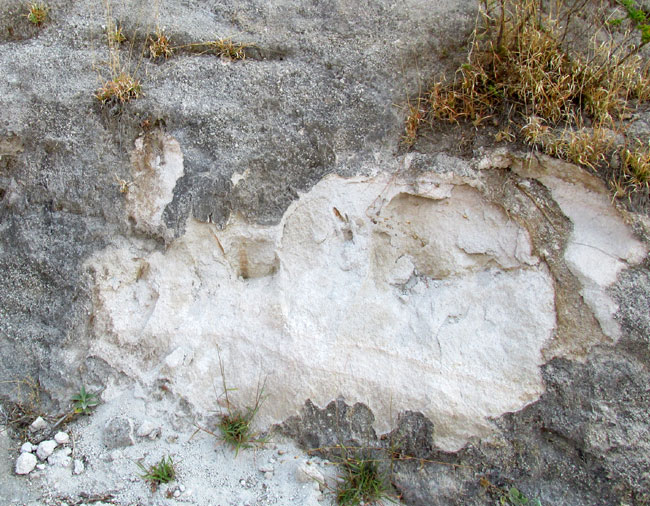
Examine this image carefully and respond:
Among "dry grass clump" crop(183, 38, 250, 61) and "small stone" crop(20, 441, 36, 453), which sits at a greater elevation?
"dry grass clump" crop(183, 38, 250, 61)

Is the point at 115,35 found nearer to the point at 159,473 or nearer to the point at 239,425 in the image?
the point at 239,425

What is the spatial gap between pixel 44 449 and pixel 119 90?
1.75 m

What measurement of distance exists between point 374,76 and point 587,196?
1199 millimetres

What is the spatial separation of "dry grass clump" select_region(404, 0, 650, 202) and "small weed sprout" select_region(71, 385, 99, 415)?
1975 mm

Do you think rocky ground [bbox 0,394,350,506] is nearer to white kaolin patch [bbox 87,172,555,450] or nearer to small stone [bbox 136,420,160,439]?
small stone [bbox 136,420,160,439]

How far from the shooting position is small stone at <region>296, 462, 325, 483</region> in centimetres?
254

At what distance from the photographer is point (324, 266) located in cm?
276

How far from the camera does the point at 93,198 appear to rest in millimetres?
2809

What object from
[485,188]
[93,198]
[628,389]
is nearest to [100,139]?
[93,198]

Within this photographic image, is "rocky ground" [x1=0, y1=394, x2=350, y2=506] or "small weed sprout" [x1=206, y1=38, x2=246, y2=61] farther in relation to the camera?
"small weed sprout" [x1=206, y1=38, x2=246, y2=61]

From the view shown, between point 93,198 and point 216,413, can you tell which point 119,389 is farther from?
point 93,198

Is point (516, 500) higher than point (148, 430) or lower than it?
higher

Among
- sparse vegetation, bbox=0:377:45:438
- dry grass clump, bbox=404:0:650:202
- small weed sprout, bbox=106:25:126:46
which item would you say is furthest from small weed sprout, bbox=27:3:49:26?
dry grass clump, bbox=404:0:650:202

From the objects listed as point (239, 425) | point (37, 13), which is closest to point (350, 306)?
point (239, 425)
